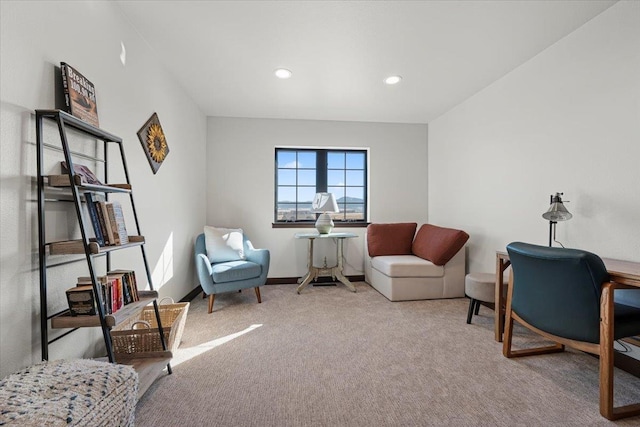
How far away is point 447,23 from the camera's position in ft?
7.11

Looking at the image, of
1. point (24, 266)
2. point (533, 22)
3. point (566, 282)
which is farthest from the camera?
point (533, 22)

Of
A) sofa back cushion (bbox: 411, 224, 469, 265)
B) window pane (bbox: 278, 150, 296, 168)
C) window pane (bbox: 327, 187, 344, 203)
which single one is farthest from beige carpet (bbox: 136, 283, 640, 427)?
window pane (bbox: 278, 150, 296, 168)

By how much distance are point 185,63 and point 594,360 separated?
4006 millimetres

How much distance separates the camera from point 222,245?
3.50 meters

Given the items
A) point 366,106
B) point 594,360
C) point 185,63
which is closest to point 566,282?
point 594,360

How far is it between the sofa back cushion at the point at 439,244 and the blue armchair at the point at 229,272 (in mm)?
1916

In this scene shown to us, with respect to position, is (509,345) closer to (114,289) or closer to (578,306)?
(578,306)

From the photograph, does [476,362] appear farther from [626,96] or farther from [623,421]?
[626,96]

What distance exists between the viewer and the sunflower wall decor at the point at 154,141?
2402mm

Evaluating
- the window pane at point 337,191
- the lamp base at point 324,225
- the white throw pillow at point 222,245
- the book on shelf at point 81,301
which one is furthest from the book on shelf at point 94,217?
the window pane at point 337,191

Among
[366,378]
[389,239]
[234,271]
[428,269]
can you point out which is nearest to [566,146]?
[428,269]

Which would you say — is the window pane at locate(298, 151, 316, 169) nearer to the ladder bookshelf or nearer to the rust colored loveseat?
the rust colored loveseat

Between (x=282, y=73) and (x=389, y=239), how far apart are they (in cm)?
242

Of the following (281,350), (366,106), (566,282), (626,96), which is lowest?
(281,350)
